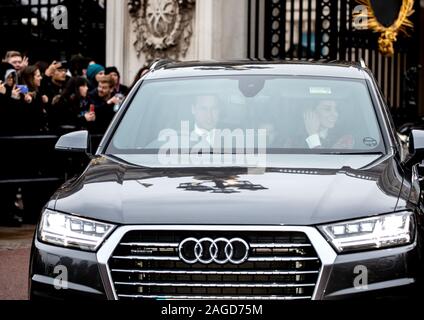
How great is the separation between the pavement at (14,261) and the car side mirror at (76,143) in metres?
1.82

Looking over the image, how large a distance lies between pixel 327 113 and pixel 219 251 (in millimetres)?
1881

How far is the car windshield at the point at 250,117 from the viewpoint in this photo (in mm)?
6594

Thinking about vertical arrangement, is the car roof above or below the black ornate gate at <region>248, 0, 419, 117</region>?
above

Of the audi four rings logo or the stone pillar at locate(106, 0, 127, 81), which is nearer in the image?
the audi four rings logo

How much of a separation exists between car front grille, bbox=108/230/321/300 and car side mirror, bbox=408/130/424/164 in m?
1.53

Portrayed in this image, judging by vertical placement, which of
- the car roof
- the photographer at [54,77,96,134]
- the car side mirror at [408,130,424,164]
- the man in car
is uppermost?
the car roof

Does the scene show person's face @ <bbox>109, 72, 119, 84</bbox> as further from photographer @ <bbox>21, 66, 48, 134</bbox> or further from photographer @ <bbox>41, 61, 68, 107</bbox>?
photographer @ <bbox>21, 66, 48, 134</bbox>

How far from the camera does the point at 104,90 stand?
1528 centimetres

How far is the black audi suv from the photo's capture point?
5246mm

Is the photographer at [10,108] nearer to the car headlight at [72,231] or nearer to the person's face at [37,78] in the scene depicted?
the person's face at [37,78]

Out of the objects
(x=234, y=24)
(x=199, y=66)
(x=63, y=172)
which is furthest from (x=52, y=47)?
(x=199, y=66)

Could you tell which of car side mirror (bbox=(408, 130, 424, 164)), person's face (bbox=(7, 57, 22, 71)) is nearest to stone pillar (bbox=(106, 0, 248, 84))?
person's face (bbox=(7, 57, 22, 71))

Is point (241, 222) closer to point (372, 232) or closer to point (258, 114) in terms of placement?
point (372, 232)

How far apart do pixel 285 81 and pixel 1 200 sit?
6970 mm
